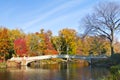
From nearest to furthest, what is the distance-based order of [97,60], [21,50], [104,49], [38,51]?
[97,60] → [21,50] → [38,51] → [104,49]

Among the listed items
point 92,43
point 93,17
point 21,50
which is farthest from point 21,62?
point 92,43

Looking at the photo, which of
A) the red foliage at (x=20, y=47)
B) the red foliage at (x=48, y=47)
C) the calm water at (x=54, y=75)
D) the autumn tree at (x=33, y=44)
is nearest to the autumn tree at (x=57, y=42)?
the red foliage at (x=48, y=47)

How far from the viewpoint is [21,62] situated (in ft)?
183

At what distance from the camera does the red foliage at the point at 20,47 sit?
57.5 m

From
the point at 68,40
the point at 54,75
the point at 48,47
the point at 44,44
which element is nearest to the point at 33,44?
the point at 44,44

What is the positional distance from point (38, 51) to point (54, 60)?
5075 millimetres

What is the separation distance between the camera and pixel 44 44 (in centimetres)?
6775

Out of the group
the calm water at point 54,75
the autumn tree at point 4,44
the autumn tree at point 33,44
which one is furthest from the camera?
the autumn tree at point 33,44

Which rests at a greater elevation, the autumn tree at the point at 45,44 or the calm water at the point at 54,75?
the autumn tree at the point at 45,44

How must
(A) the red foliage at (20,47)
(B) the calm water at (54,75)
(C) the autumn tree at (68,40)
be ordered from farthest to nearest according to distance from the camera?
(C) the autumn tree at (68,40) < (A) the red foliage at (20,47) < (B) the calm water at (54,75)

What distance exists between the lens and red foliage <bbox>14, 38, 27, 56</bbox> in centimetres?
5750

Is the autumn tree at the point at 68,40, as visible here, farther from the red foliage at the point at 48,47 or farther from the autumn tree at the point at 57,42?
the red foliage at the point at 48,47

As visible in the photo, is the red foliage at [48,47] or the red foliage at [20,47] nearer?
the red foliage at [20,47]

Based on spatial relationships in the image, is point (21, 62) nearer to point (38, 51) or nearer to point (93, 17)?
point (38, 51)
